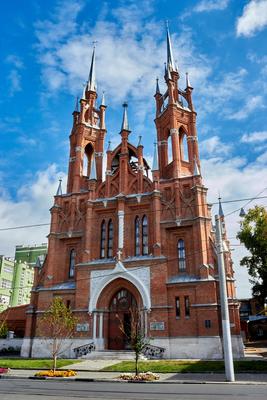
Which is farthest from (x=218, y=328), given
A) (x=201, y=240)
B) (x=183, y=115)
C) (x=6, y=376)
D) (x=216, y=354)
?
(x=183, y=115)

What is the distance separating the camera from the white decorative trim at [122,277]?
29.8 m

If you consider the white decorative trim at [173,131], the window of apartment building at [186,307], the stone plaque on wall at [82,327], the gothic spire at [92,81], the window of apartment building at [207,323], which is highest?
the gothic spire at [92,81]

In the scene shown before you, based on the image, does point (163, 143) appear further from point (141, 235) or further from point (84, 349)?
point (84, 349)

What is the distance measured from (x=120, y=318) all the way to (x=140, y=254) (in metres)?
5.80

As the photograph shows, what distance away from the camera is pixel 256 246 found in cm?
2694

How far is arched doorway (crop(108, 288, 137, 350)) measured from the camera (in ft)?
100

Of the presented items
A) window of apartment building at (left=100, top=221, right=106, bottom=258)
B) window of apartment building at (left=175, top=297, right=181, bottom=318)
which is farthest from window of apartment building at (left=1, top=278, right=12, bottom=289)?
window of apartment building at (left=175, top=297, right=181, bottom=318)

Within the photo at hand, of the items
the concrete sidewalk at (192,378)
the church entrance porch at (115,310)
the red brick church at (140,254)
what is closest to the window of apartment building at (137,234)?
the red brick church at (140,254)

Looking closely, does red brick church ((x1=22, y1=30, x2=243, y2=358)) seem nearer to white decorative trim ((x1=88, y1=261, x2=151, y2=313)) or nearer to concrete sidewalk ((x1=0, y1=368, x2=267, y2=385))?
white decorative trim ((x1=88, y1=261, x2=151, y2=313))

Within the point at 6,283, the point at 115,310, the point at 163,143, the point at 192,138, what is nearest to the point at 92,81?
the point at 163,143

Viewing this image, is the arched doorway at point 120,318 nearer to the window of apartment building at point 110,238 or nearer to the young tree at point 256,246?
the window of apartment building at point 110,238

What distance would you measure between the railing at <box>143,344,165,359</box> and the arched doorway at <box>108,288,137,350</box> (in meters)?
3.19

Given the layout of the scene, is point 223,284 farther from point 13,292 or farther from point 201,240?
point 13,292

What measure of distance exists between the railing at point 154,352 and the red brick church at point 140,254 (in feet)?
1.16
